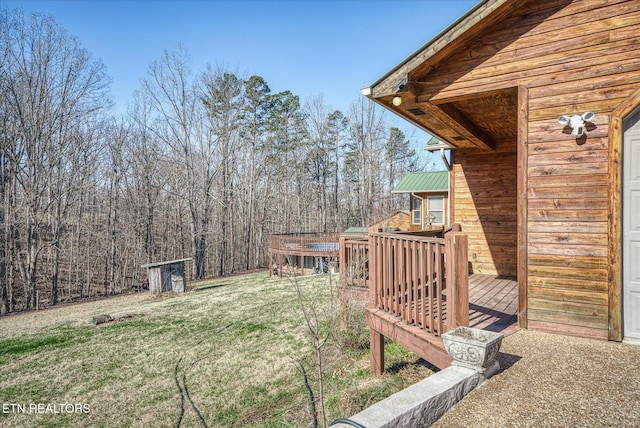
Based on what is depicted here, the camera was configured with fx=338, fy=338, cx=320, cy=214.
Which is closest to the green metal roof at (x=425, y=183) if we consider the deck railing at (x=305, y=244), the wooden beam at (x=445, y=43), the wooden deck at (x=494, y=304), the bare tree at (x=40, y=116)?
the deck railing at (x=305, y=244)

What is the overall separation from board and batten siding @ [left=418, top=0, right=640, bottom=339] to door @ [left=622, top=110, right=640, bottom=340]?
147mm

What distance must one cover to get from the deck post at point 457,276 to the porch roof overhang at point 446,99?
216 cm

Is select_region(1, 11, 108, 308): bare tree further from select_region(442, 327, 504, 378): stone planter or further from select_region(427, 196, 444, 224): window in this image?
select_region(442, 327, 504, 378): stone planter

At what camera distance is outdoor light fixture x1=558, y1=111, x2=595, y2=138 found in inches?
130

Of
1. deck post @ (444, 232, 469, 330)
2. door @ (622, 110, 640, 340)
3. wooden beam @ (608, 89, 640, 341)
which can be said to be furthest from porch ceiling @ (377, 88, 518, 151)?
deck post @ (444, 232, 469, 330)

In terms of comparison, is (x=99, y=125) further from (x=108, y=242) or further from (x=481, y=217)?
(x=481, y=217)

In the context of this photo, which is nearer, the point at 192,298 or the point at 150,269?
the point at 192,298

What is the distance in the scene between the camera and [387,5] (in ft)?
37.3

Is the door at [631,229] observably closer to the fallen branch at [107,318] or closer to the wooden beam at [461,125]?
the wooden beam at [461,125]

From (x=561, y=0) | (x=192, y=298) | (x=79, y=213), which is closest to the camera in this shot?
(x=561, y=0)

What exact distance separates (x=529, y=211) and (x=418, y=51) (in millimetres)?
2209

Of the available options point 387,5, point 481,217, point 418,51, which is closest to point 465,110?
point 418,51

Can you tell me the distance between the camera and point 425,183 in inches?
567

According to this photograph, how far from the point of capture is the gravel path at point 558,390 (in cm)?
201
